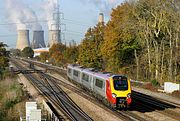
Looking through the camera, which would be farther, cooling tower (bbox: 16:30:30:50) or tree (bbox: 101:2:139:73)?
cooling tower (bbox: 16:30:30:50)

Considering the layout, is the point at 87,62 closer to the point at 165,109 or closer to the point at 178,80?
the point at 178,80

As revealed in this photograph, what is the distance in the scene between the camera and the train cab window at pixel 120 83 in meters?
27.9

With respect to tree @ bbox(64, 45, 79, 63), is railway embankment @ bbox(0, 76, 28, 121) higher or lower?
lower

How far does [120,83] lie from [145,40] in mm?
27197

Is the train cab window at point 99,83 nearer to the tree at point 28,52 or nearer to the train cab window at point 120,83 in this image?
the train cab window at point 120,83

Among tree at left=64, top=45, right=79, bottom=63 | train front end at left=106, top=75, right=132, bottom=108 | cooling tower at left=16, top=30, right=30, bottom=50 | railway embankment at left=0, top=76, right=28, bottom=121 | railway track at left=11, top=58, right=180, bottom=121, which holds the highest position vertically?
cooling tower at left=16, top=30, right=30, bottom=50

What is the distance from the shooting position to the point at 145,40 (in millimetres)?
54375

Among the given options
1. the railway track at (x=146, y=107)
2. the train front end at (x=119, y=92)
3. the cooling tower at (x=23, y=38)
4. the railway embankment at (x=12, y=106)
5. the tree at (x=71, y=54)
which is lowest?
the railway embankment at (x=12, y=106)

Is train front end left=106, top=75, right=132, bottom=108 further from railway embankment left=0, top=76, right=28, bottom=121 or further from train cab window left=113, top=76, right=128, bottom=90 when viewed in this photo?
railway embankment left=0, top=76, right=28, bottom=121

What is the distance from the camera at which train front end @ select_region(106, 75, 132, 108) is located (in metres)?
27.5

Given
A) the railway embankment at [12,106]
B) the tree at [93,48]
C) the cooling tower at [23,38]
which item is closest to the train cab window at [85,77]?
the railway embankment at [12,106]

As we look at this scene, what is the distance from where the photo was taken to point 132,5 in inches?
2110

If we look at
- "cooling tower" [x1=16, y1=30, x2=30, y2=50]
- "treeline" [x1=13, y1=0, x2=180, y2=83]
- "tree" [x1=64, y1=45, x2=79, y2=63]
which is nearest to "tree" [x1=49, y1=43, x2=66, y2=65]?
"tree" [x1=64, y1=45, x2=79, y2=63]

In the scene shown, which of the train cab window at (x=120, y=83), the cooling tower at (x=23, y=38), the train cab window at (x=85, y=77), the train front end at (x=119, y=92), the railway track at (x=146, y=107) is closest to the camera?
the railway track at (x=146, y=107)
